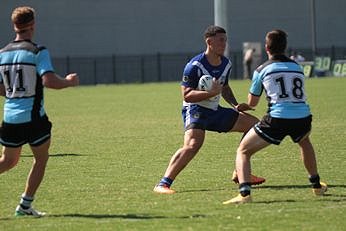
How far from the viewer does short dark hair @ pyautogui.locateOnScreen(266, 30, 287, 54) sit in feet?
30.4

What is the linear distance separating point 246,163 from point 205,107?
1.42 metres

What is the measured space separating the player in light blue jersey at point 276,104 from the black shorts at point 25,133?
80.2 inches

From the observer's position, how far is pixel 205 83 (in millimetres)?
10266

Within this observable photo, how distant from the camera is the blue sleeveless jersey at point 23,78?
8.53m

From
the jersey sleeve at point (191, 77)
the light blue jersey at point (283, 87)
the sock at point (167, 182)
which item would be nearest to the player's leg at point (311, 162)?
the light blue jersey at point (283, 87)

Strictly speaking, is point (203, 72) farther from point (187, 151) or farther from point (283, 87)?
point (283, 87)

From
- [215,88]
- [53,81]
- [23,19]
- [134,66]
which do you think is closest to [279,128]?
[215,88]

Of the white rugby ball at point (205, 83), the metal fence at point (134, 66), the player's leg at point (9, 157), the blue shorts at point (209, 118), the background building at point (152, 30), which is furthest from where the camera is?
the metal fence at point (134, 66)

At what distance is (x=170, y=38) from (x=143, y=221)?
51665mm

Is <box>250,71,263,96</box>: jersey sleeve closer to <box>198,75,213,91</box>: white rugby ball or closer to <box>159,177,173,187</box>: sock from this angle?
<box>198,75,213,91</box>: white rugby ball

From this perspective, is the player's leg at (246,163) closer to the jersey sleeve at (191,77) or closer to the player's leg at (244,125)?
the jersey sleeve at (191,77)

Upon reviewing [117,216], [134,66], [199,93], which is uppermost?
[199,93]

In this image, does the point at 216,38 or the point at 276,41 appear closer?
the point at 276,41

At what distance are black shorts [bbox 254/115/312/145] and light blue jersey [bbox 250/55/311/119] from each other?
0.05m
